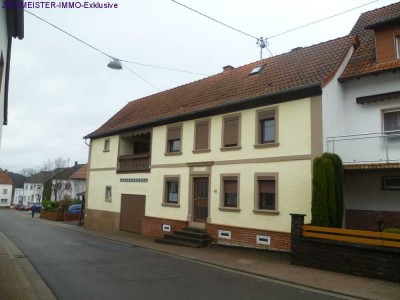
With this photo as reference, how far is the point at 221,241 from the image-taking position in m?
16.1

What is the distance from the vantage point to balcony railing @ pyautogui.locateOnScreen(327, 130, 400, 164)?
12.8 metres

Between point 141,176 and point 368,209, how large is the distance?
12.3 m

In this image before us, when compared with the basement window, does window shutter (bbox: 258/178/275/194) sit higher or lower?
lower

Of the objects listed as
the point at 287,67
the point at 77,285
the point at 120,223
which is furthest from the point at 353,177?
the point at 120,223

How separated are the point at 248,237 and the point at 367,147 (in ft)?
18.5

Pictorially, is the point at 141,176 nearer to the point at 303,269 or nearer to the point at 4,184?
the point at 303,269

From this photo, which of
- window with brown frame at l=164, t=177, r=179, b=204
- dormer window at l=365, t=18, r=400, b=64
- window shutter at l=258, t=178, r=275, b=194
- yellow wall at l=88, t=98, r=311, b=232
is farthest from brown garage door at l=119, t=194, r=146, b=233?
dormer window at l=365, t=18, r=400, b=64

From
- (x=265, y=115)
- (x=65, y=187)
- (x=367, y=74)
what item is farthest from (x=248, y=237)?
(x=65, y=187)

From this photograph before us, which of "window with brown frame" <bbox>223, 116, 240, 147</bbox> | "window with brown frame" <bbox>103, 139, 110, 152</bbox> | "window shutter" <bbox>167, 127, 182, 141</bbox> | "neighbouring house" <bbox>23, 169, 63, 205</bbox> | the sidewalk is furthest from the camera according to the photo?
"neighbouring house" <bbox>23, 169, 63, 205</bbox>

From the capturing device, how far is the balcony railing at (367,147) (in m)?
12.8

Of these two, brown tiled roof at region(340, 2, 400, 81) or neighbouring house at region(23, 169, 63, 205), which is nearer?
brown tiled roof at region(340, 2, 400, 81)

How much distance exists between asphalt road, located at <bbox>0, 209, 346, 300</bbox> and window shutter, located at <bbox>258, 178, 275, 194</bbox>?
4387 millimetres

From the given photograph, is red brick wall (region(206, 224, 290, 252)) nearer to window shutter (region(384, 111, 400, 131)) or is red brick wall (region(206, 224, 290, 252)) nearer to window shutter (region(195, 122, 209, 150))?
window shutter (region(195, 122, 209, 150))

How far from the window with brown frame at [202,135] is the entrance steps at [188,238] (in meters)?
3.86
